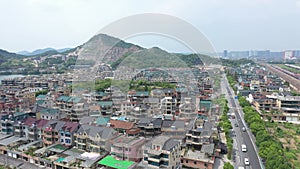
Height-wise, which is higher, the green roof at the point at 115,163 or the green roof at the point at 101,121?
the green roof at the point at 101,121

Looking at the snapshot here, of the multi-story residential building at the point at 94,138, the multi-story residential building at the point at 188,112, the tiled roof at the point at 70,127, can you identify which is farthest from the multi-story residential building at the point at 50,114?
the multi-story residential building at the point at 188,112

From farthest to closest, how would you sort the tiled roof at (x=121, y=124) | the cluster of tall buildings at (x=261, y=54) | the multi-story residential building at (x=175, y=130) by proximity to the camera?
the cluster of tall buildings at (x=261, y=54), the tiled roof at (x=121, y=124), the multi-story residential building at (x=175, y=130)

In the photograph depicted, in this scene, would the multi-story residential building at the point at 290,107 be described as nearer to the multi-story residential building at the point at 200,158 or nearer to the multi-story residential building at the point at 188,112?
the multi-story residential building at the point at 188,112

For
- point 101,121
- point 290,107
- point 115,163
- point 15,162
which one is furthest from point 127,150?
point 290,107

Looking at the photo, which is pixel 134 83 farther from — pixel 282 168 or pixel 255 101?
pixel 282 168

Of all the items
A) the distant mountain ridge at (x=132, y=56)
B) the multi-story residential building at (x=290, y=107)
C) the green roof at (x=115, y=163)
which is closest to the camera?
the green roof at (x=115, y=163)

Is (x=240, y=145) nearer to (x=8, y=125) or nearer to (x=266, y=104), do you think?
(x=266, y=104)

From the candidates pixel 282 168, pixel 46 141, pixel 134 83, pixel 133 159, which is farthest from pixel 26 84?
pixel 282 168
